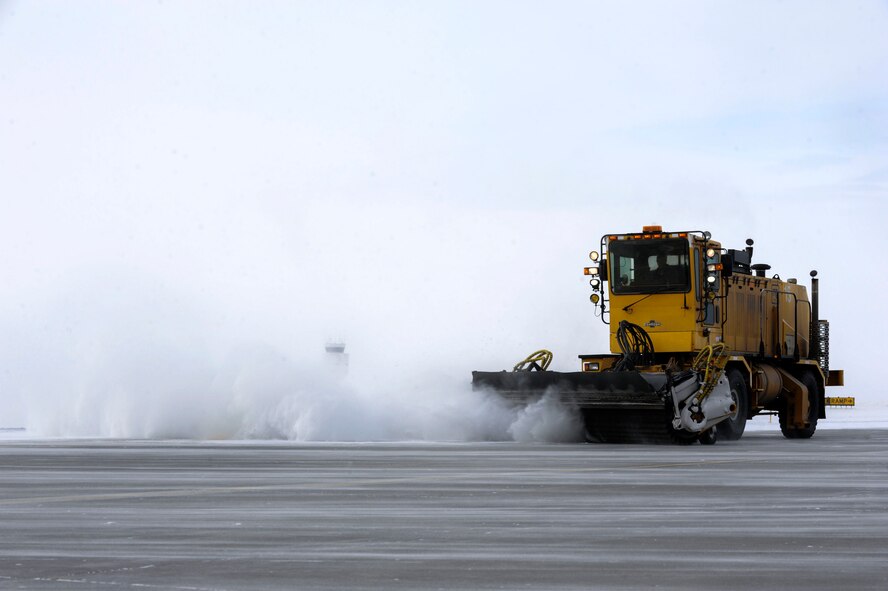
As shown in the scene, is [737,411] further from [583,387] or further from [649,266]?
[583,387]

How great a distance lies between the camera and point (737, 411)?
1234 inches

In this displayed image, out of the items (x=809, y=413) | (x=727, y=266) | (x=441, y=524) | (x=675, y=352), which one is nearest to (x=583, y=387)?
(x=675, y=352)

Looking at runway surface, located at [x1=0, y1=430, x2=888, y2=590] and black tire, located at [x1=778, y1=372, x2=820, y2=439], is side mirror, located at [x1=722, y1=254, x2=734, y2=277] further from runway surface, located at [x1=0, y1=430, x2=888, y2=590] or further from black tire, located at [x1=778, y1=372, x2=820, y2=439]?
runway surface, located at [x1=0, y1=430, x2=888, y2=590]

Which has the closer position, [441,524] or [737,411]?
[441,524]

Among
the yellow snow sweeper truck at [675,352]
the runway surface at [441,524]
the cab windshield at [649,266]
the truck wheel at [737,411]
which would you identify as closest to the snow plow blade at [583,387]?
the yellow snow sweeper truck at [675,352]

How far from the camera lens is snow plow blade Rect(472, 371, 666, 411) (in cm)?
2830

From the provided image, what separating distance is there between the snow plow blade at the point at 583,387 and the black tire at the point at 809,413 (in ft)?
25.0

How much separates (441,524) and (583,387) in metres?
17.5

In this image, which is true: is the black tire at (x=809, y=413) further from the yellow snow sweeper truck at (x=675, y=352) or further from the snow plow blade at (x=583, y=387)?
the snow plow blade at (x=583, y=387)

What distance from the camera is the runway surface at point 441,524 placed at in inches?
343

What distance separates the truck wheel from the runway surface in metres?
9.77

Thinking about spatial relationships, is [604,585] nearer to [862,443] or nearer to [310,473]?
[310,473]

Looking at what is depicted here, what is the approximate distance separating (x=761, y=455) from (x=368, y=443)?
7875 mm

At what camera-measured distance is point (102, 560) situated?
9414mm
